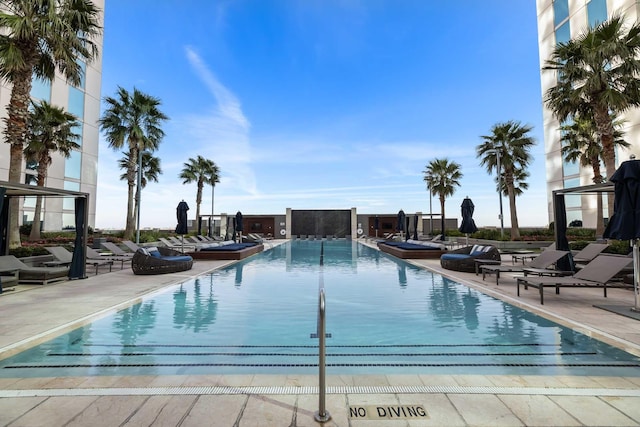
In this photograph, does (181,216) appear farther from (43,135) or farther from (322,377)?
(322,377)

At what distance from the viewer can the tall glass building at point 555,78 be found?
68.1 ft

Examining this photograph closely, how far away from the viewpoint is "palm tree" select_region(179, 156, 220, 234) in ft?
108

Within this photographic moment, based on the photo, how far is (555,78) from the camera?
27938 mm

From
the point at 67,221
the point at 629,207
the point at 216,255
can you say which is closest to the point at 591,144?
the point at 629,207

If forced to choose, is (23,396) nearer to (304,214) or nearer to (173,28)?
(173,28)

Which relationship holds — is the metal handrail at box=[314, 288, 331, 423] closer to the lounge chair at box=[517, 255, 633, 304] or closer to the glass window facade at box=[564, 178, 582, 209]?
the lounge chair at box=[517, 255, 633, 304]

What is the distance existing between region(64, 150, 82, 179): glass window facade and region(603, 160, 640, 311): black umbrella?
3125 centimetres

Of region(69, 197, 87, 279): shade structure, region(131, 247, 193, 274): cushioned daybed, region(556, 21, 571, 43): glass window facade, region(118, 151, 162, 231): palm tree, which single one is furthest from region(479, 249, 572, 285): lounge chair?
region(556, 21, 571, 43): glass window facade

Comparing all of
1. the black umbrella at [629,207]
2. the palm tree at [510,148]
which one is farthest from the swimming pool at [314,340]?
the palm tree at [510,148]

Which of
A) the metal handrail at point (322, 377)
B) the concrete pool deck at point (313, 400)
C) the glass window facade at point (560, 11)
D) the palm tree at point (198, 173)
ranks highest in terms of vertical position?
the glass window facade at point (560, 11)

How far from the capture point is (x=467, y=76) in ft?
71.3

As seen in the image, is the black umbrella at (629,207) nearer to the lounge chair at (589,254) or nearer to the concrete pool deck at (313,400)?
the concrete pool deck at (313,400)

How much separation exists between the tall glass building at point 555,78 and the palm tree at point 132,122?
85.6 ft

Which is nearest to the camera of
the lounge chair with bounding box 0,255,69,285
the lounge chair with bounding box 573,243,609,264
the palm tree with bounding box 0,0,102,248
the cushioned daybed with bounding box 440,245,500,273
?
the lounge chair with bounding box 0,255,69,285
